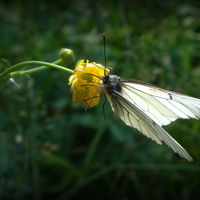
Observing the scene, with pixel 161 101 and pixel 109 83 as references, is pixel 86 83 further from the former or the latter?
pixel 161 101

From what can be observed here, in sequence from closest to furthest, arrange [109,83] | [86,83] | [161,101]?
[86,83]
[109,83]
[161,101]

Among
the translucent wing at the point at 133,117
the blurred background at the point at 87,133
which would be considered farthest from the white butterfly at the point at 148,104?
the blurred background at the point at 87,133

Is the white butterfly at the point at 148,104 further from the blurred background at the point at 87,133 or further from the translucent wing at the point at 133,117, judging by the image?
the blurred background at the point at 87,133

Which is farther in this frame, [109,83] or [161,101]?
[161,101]

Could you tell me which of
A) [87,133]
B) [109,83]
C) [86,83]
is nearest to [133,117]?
[109,83]

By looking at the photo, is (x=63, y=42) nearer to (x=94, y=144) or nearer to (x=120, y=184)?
(x=94, y=144)

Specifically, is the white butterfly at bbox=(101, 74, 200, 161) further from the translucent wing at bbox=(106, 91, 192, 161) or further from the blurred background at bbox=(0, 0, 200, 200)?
the blurred background at bbox=(0, 0, 200, 200)

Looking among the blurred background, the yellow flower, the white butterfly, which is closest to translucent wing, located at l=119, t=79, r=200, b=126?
the white butterfly
